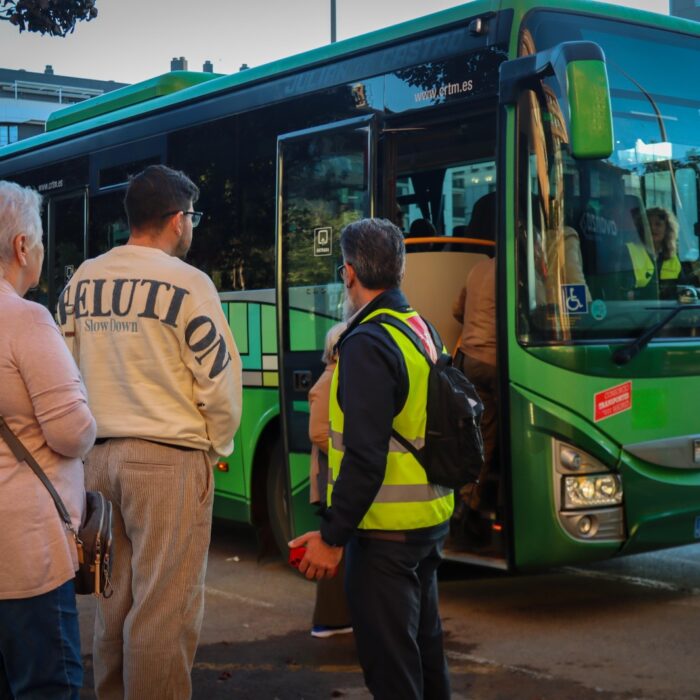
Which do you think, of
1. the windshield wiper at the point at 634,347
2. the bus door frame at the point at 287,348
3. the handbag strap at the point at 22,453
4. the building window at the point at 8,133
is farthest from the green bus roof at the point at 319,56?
the building window at the point at 8,133

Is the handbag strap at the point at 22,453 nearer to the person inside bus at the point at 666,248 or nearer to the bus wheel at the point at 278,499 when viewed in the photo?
the person inside bus at the point at 666,248

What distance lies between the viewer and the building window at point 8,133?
56356 mm

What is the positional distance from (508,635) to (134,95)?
570cm

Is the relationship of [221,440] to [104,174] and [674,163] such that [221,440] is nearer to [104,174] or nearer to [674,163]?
[674,163]

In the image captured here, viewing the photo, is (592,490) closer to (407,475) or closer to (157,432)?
(407,475)

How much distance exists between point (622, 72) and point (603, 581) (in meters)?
3.10

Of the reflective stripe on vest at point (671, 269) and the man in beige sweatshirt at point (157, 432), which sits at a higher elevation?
the reflective stripe on vest at point (671, 269)

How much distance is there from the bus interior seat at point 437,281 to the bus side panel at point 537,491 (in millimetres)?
1043

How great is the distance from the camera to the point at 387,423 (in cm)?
387

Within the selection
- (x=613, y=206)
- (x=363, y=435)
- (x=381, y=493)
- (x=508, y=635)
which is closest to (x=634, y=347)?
(x=613, y=206)

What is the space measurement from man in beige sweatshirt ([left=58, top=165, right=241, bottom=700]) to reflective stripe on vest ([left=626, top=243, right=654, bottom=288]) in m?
2.97

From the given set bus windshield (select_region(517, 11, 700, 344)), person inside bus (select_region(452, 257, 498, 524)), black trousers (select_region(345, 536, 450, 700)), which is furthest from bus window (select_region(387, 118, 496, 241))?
black trousers (select_region(345, 536, 450, 700))

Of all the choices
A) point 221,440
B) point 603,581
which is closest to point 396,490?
point 221,440

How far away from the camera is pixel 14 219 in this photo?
3621mm
